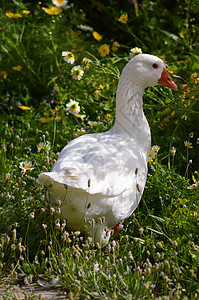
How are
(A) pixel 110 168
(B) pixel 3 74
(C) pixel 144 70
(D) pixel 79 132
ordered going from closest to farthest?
(A) pixel 110 168 → (C) pixel 144 70 → (D) pixel 79 132 → (B) pixel 3 74

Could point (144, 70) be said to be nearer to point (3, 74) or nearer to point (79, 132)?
point (79, 132)

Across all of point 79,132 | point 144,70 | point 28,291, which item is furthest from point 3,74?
point 28,291

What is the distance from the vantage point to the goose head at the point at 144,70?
124 inches

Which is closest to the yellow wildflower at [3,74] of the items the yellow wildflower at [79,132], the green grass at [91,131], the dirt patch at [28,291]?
the green grass at [91,131]

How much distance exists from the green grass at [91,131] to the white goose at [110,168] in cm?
11

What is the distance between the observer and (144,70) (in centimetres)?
316

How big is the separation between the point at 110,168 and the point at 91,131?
1.19 metres

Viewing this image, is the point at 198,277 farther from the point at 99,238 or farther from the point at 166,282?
the point at 99,238

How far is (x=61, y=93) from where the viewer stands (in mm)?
4410

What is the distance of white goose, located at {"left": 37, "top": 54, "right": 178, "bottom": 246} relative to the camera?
255 cm

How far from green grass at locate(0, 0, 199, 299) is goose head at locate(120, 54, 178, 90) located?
38cm

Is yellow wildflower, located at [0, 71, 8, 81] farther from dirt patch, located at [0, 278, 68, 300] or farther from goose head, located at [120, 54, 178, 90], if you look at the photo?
dirt patch, located at [0, 278, 68, 300]

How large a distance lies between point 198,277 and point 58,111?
7.18 feet

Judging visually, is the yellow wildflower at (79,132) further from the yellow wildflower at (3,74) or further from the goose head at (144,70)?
the yellow wildflower at (3,74)
